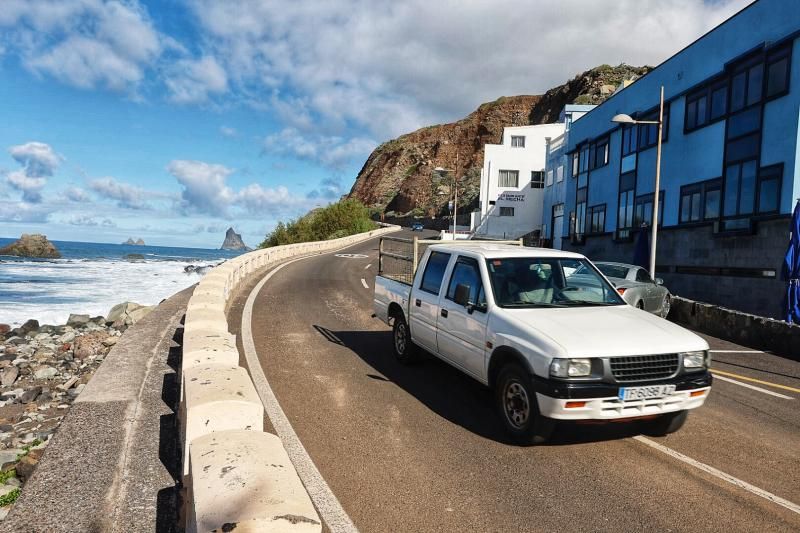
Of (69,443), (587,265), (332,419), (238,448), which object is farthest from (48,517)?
(587,265)

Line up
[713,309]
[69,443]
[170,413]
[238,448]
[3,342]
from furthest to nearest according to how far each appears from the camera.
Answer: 1. [3,342]
2. [713,309]
3. [170,413]
4. [69,443]
5. [238,448]

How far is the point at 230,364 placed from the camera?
15.4ft

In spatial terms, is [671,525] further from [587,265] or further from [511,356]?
[587,265]

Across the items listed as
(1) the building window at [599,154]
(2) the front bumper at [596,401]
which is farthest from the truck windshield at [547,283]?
(1) the building window at [599,154]

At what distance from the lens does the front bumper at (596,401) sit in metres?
4.53

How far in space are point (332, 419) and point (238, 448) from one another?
2.75 metres

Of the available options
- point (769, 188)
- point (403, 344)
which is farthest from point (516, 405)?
point (769, 188)

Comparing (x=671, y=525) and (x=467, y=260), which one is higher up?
(x=467, y=260)

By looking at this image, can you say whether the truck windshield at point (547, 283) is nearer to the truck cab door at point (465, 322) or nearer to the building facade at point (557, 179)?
the truck cab door at point (465, 322)

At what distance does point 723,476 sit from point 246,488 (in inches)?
161

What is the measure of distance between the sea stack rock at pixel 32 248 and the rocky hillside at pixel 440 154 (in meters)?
64.4

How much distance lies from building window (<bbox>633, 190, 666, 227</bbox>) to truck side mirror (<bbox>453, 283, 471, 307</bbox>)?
21880 mm

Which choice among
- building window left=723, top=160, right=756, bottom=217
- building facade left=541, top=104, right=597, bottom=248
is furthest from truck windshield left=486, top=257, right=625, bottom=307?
building facade left=541, top=104, right=597, bottom=248

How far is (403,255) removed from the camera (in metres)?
8.89
